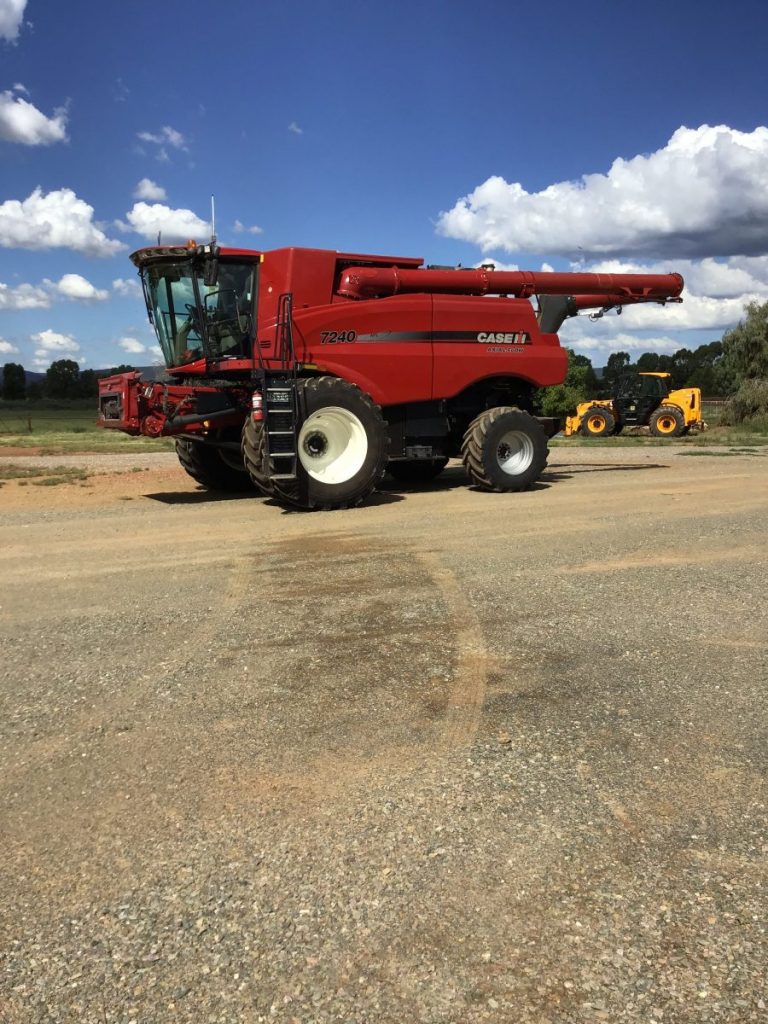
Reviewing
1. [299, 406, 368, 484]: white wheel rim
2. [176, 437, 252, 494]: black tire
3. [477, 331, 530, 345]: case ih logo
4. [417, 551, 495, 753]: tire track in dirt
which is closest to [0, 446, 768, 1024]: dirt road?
[417, 551, 495, 753]: tire track in dirt

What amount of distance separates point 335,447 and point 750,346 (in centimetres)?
3673

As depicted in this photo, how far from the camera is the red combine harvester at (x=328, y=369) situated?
414 inches

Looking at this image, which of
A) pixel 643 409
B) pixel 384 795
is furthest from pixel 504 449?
pixel 643 409

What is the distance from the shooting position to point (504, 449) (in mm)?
12578

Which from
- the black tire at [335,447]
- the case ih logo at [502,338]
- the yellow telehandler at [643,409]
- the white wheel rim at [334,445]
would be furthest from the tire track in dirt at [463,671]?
the yellow telehandler at [643,409]

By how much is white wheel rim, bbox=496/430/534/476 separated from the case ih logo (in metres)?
1.47

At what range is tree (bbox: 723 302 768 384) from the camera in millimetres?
40281

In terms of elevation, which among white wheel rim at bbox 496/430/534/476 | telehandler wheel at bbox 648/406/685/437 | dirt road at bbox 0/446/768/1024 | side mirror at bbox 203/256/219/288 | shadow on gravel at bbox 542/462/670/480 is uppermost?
side mirror at bbox 203/256/219/288

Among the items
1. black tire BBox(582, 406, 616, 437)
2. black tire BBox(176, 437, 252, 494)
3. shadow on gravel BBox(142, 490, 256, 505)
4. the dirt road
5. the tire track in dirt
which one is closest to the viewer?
the dirt road

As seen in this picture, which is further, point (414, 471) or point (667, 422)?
point (667, 422)

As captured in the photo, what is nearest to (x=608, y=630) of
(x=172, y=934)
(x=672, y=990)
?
(x=672, y=990)

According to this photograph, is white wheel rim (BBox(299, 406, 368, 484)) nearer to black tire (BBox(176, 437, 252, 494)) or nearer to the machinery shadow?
the machinery shadow

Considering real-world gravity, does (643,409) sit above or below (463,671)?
above

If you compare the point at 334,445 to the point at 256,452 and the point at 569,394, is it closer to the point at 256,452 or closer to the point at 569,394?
the point at 256,452
